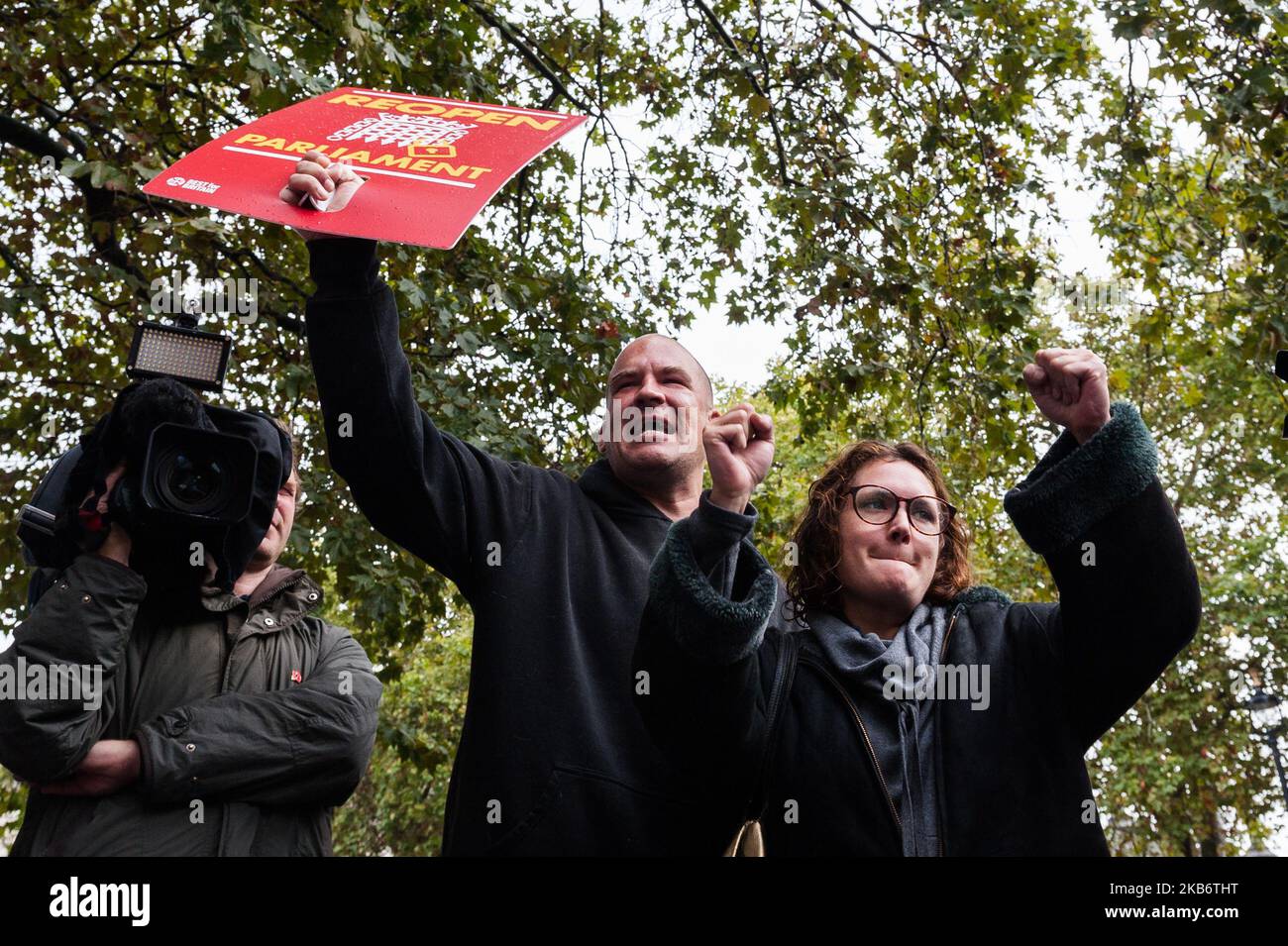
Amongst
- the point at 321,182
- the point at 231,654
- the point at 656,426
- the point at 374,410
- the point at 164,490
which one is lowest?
the point at 231,654

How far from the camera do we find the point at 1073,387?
5.96 ft

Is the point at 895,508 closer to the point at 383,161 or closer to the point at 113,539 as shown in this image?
the point at 383,161

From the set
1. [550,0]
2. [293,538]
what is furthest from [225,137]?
[550,0]

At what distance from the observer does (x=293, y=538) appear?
5062 mm

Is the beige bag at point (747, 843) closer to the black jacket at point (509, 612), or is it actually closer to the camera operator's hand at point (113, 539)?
the black jacket at point (509, 612)

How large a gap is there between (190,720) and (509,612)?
2.19 feet

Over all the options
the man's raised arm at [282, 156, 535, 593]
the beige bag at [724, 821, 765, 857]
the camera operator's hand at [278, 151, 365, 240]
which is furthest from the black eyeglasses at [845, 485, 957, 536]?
the camera operator's hand at [278, 151, 365, 240]

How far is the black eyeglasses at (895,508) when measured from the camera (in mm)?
2133

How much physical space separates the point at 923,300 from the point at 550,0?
340cm

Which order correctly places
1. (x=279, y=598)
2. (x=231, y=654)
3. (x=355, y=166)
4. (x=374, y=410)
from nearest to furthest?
(x=355, y=166) → (x=374, y=410) → (x=231, y=654) → (x=279, y=598)

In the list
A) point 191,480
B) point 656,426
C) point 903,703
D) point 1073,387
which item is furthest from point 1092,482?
point 191,480

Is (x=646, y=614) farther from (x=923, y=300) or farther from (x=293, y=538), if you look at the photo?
(x=923, y=300)

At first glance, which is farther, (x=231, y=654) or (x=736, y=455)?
(x=231, y=654)

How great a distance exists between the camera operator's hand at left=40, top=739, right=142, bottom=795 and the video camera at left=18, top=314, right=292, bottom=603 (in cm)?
36
